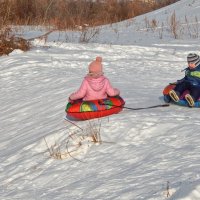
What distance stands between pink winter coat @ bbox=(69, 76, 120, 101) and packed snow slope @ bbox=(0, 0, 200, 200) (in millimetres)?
391

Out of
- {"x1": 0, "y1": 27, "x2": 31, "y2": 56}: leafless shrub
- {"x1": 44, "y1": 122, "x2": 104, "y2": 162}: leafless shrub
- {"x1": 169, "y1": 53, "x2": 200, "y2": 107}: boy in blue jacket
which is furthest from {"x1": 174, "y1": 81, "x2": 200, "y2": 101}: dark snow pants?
{"x1": 0, "y1": 27, "x2": 31, "y2": 56}: leafless shrub

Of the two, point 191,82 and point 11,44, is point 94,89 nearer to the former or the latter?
point 191,82

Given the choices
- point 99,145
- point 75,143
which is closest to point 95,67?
point 75,143

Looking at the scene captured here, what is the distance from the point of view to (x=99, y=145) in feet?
18.2

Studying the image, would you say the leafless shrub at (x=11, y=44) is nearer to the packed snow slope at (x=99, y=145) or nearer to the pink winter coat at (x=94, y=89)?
the packed snow slope at (x=99, y=145)

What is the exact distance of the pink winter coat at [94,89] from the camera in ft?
22.5

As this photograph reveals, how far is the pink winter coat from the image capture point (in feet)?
22.5

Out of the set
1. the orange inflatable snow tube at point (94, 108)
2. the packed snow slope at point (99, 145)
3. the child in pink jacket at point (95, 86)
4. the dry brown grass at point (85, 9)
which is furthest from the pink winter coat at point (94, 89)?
the dry brown grass at point (85, 9)

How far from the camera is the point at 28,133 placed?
6.85 m

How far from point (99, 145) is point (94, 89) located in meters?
1.46

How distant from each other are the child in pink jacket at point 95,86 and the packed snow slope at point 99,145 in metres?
0.40

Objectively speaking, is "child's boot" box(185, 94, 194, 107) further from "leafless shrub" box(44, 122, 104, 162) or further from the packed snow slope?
"leafless shrub" box(44, 122, 104, 162)

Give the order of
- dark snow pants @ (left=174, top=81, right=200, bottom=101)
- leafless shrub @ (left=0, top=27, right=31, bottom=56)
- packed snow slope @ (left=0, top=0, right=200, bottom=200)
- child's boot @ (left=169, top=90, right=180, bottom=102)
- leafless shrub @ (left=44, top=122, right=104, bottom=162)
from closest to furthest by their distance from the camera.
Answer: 1. packed snow slope @ (left=0, top=0, right=200, bottom=200)
2. leafless shrub @ (left=44, top=122, right=104, bottom=162)
3. dark snow pants @ (left=174, top=81, right=200, bottom=101)
4. child's boot @ (left=169, top=90, right=180, bottom=102)
5. leafless shrub @ (left=0, top=27, right=31, bottom=56)

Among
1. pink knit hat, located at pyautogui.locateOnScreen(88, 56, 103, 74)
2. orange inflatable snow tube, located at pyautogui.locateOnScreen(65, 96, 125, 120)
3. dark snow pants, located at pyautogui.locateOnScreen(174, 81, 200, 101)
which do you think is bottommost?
orange inflatable snow tube, located at pyautogui.locateOnScreen(65, 96, 125, 120)
